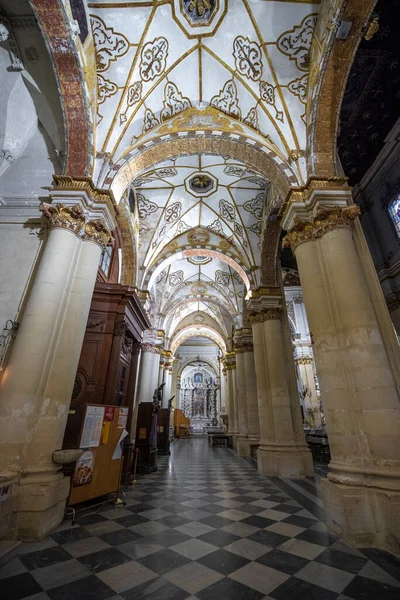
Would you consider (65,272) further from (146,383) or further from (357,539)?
(146,383)

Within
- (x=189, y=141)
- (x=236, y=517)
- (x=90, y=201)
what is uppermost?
(x=189, y=141)

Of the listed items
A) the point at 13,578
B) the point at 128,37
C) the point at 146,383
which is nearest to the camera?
the point at 13,578

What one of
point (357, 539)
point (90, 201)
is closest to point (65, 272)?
point (90, 201)

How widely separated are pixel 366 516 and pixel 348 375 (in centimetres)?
162

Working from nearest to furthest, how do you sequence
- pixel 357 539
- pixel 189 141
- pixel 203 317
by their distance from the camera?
pixel 357 539
pixel 189 141
pixel 203 317

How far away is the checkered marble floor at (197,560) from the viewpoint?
2023 millimetres

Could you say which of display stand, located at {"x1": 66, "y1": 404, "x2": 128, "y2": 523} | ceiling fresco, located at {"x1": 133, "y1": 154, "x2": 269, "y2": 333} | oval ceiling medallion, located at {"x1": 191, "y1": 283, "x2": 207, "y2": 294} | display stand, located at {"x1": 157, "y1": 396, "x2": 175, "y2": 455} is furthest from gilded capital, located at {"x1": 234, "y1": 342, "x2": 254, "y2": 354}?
display stand, located at {"x1": 66, "y1": 404, "x2": 128, "y2": 523}

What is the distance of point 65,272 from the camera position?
14.5 feet

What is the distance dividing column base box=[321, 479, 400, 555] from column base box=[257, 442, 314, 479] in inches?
154

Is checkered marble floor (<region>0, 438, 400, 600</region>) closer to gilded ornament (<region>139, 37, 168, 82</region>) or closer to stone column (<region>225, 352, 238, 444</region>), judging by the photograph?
gilded ornament (<region>139, 37, 168, 82</region>)

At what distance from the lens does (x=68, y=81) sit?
4.96 metres

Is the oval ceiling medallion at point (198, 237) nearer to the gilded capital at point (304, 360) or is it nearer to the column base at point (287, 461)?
the column base at point (287, 461)

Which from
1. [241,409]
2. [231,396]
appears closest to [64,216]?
[241,409]

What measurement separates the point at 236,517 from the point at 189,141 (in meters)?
7.63
